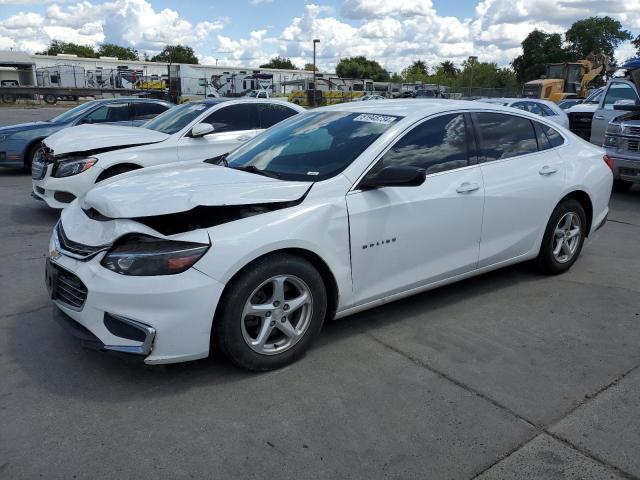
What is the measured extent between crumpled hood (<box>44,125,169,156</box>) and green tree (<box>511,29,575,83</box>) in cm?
8815

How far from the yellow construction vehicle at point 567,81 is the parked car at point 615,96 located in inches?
844

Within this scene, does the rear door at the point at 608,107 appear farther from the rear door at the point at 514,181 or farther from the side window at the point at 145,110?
the side window at the point at 145,110

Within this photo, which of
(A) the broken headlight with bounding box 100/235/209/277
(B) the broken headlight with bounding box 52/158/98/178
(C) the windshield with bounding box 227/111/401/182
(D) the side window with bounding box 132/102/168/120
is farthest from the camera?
(D) the side window with bounding box 132/102/168/120

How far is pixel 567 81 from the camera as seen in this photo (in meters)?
34.0

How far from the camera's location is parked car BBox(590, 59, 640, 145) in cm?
1027

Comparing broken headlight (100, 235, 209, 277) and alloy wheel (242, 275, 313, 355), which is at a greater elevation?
broken headlight (100, 235, 209, 277)

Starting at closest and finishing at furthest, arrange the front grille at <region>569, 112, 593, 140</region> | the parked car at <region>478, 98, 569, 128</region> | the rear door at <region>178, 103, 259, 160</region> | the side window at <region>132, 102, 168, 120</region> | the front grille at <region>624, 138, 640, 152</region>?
the rear door at <region>178, 103, 259, 160</region>, the front grille at <region>624, 138, 640, 152</region>, the side window at <region>132, 102, 168, 120</region>, the parked car at <region>478, 98, 569, 128</region>, the front grille at <region>569, 112, 593, 140</region>

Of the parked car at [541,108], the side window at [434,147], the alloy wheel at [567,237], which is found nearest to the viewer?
the side window at [434,147]

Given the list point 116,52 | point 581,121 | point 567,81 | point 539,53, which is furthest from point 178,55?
point 581,121

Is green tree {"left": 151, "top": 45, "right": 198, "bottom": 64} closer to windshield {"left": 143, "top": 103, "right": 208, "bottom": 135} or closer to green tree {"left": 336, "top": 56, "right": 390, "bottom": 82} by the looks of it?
green tree {"left": 336, "top": 56, "right": 390, "bottom": 82}

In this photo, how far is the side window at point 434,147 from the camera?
4000 millimetres

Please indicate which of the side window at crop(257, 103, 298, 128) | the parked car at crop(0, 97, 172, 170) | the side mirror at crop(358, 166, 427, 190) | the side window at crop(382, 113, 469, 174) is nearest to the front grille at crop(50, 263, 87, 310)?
the side mirror at crop(358, 166, 427, 190)

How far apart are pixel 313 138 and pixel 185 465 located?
8.38 feet

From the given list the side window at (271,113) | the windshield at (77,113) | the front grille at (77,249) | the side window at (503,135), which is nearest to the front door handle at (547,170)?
the side window at (503,135)
